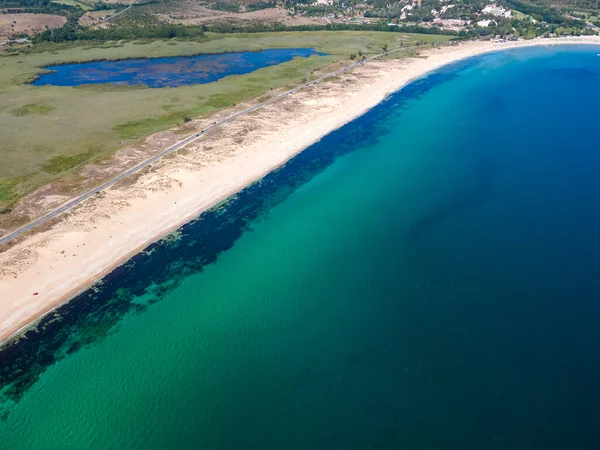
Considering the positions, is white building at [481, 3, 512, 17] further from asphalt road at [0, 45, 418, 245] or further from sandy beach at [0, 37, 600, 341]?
asphalt road at [0, 45, 418, 245]

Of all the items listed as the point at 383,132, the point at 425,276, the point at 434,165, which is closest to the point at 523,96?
the point at 383,132

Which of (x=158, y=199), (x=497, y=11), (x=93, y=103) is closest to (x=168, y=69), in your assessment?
(x=93, y=103)

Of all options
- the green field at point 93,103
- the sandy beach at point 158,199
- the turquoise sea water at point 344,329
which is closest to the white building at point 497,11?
the green field at point 93,103

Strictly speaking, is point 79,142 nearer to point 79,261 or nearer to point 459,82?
point 79,261

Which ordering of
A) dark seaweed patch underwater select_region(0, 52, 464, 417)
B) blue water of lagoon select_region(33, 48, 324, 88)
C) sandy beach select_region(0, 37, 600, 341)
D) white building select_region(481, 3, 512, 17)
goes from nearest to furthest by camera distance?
dark seaweed patch underwater select_region(0, 52, 464, 417)
sandy beach select_region(0, 37, 600, 341)
blue water of lagoon select_region(33, 48, 324, 88)
white building select_region(481, 3, 512, 17)

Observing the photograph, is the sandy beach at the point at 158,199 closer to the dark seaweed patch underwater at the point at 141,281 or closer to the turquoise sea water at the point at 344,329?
the dark seaweed patch underwater at the point at 141,281

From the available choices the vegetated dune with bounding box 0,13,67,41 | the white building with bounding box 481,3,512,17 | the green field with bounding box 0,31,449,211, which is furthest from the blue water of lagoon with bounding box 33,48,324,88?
the white building with bounding box 481,3,512,17

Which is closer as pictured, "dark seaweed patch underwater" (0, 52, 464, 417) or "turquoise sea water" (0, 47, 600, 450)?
"turquoise sea water" (0, 47, 600, 450)
